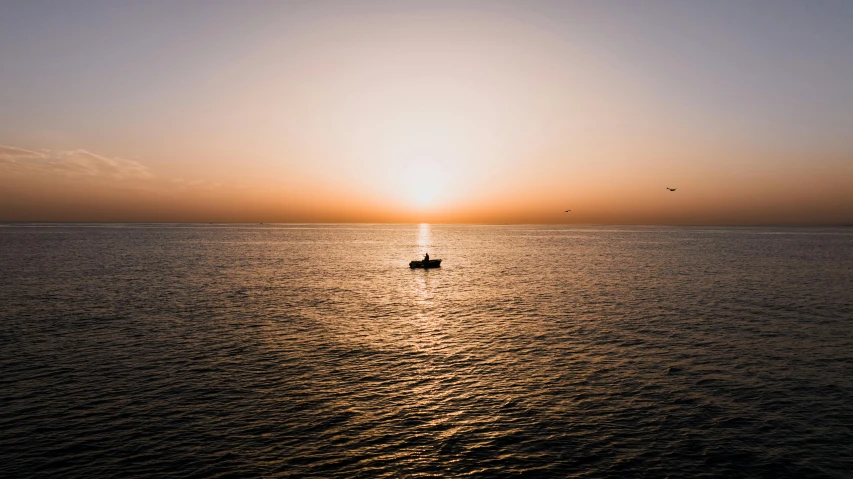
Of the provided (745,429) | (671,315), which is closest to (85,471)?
(745,429)

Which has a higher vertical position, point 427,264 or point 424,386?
point 427,264

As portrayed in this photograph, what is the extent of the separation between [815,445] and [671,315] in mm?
A: 32309

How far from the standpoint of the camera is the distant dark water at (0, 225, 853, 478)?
832 inches

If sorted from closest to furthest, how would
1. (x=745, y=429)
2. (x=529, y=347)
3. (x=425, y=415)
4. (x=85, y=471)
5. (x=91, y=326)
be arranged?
1. (x=85, y=471)
2. (x=745, y=429)
3. (x=425, y=415)
4. (x=529, y=347)
5. (x=91, y=326)

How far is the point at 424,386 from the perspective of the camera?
1206 inches

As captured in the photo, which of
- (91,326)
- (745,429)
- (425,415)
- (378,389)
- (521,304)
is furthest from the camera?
(521,304)

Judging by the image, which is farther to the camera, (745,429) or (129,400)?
→ (129,400)

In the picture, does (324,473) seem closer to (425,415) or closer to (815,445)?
(425,415)

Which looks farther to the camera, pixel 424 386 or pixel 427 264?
pixel 427 264

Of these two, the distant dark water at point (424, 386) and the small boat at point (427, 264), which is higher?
the small boat at point (427, 264)

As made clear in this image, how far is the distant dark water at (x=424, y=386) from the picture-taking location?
21.1 meters

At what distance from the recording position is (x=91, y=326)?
149ft

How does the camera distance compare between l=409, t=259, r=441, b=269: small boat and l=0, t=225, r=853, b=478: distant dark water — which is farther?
l=409, t=259, r=441, b=269: small boat

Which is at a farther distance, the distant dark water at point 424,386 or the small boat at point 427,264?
the small boat at point 427,264
